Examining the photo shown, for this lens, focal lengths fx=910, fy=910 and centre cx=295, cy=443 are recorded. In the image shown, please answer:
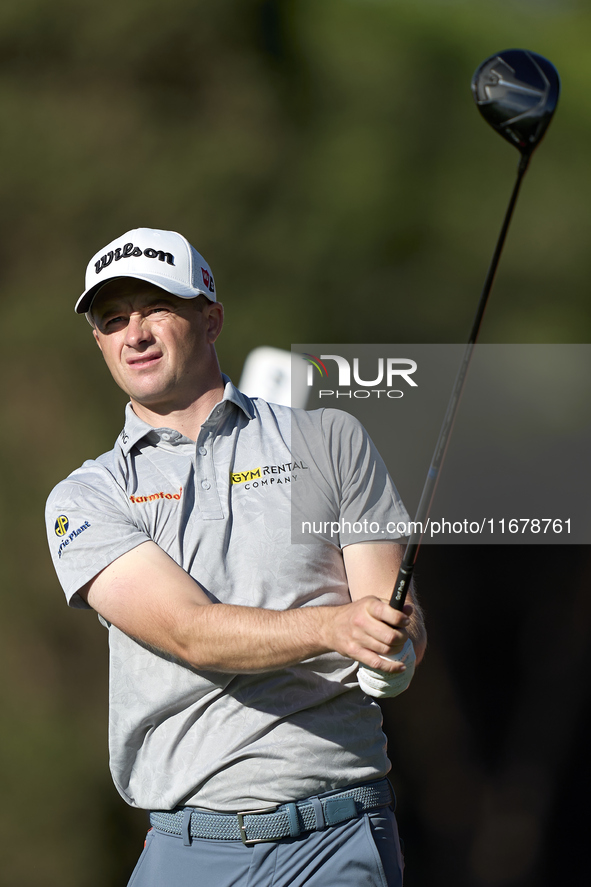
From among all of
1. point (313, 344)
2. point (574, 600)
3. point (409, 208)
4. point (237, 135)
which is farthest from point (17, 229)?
point (574, 600)

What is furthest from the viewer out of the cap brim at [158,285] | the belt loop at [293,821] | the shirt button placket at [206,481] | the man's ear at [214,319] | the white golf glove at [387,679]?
the man's ear at [214,319]

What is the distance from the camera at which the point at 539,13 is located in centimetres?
272

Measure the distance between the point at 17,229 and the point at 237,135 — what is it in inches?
28.4

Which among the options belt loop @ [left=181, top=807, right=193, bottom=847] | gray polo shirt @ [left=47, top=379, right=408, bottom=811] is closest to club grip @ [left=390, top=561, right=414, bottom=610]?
gray polo shirt @ [left=47, top=379, right=408, bottom=811]

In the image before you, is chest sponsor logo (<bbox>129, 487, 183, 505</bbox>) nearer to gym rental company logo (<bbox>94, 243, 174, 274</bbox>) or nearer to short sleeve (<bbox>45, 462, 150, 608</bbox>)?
short sleeve (<bbox>45, 462, 150, 608</bbox>)

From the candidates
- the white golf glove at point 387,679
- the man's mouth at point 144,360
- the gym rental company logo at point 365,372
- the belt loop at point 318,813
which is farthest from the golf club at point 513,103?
the gym rental company logo at point 365,372

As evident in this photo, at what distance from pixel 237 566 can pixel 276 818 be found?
41cm

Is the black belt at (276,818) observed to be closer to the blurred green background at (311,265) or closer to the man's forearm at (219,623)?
the man's forearm at (219,623)

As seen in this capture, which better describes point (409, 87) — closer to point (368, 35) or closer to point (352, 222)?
point (368, 35)

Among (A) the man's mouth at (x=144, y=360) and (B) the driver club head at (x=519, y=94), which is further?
(A) the man's mouth at (x=144, y=360)

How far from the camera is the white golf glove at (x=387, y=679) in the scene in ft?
4.45

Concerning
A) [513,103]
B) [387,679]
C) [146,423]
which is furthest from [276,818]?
[513,103]

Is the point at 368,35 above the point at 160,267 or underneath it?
above

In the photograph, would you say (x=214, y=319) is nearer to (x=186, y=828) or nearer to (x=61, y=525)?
(x=61, y=525)
